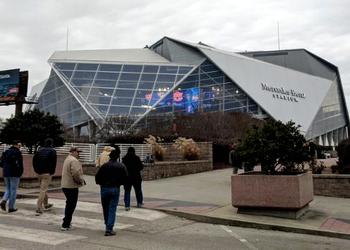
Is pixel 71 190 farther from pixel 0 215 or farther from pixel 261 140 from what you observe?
pixel 261 140

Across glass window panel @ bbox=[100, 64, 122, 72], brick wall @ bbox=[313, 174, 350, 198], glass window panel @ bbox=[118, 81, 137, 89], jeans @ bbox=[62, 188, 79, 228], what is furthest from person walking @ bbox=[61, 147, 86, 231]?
glass window panel @ bbox=[100, 64, 122, 72]

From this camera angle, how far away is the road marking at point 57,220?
8.84 metres

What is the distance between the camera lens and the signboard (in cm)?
2523

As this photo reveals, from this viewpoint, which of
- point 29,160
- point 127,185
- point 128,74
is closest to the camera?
point 127,185

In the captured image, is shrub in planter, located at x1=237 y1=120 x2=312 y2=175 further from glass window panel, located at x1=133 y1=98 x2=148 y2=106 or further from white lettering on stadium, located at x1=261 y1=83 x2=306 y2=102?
white lettering on stadium, located at x1=261 y1=83 x2=306 y2=102

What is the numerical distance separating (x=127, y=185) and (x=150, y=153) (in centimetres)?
1172

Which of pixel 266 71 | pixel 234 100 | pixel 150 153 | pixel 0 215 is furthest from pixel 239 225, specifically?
pixel 266 71

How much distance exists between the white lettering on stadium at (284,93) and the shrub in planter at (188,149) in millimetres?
33050

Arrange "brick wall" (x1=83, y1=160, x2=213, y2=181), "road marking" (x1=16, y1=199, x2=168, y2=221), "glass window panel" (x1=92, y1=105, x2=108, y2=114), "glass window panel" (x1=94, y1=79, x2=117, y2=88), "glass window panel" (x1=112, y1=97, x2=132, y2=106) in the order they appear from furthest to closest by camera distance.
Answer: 1. "glass window panel" (x1=94, y1=79, x2=117, y2=88)
2. "glass window panel" (x1=112, y1=97, x2=132, y2=106)
3. "glass window panel" (x1=92, y1=105, x2=108, y2=114)
4. "brick wall" (x1=83, y1=160, x2=213, y2=181)
5. "road marking" (x1=16, y1=199, x2=168, y2=221)

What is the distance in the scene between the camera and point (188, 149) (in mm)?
22719

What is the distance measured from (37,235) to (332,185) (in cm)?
961

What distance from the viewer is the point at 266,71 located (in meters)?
57.8

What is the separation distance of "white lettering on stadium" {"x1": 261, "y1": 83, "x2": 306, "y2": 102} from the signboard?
34.8 metres

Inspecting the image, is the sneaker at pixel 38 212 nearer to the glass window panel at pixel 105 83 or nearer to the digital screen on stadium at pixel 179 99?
the digital screen on stadium at pixel 179 99
